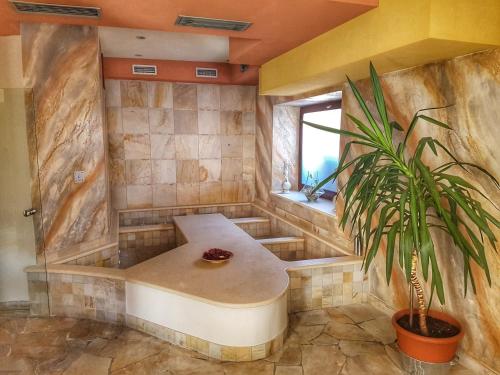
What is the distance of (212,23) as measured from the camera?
260 cm

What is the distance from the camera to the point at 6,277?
10.3ft

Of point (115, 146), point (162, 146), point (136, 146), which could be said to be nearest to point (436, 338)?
point (162, 146)

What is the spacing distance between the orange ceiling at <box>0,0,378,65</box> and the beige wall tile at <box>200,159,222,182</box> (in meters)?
2.63

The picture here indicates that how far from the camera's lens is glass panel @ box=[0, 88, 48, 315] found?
3.10 meters

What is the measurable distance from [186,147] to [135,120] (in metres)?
0.75

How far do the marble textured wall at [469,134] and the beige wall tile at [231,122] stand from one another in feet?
9.74

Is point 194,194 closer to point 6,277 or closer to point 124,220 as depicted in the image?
point 124,220

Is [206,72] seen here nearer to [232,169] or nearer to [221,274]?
[232,169]

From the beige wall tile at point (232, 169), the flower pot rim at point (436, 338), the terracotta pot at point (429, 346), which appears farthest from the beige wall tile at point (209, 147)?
the terracotta pot at point (429, 346)

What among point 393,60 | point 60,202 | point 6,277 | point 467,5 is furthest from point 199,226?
point 467,5

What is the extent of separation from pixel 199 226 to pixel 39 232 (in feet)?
5.80

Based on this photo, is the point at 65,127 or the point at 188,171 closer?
the point at 65,127

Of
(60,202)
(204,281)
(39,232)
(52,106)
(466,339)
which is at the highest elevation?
(52,106)

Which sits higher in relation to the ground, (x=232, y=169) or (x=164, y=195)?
(x=232, y=169)
